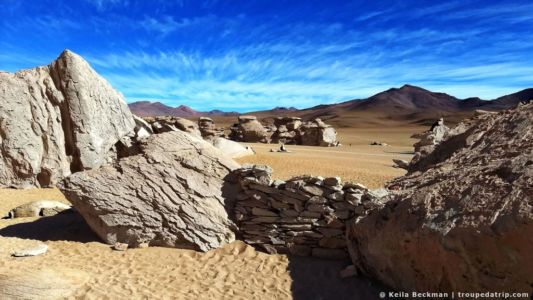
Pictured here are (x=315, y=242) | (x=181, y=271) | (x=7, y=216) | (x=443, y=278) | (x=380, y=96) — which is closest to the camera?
(x=443, y=278)

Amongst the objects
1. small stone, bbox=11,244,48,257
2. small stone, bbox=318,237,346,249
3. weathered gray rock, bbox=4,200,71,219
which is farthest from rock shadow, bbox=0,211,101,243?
small stone, bbox=318,237,346,249

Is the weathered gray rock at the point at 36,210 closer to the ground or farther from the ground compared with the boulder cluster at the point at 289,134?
closer to the ground

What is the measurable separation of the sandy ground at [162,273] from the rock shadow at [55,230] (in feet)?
0.15

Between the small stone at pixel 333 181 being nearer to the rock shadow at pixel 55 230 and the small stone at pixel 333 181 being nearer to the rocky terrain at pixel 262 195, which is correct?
the rocky terrain at pixel 262 195

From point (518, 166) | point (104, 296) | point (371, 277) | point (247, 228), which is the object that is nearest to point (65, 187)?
point (104, 296)

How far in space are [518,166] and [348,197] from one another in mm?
3431

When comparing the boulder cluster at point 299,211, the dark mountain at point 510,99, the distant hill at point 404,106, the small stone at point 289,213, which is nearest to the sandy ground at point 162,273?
the boulder cluster at point 299,211

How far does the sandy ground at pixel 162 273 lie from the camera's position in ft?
21.3

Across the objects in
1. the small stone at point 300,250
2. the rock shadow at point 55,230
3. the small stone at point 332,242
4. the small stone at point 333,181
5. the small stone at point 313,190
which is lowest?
the small stone at point 300,250

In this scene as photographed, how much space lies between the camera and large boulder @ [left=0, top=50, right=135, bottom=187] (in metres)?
14.4

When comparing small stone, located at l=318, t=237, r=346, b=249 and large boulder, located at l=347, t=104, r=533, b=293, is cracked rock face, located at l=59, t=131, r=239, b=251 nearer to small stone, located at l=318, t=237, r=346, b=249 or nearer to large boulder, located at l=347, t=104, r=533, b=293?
small stone, located at l=318, t=237, r=346, b=249

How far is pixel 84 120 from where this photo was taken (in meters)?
15.0

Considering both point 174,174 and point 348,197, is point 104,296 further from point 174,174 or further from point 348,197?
point 348,197

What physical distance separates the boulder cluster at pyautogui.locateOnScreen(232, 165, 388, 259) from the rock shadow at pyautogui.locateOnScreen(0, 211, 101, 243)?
3.66 meters
